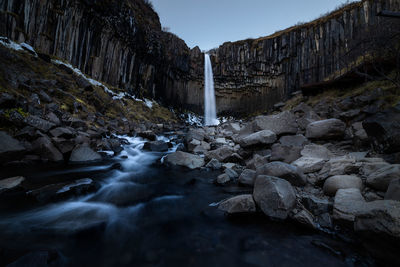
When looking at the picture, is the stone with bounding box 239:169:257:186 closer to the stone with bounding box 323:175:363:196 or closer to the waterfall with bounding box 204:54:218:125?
the stone with bounding box 323:175:363:196

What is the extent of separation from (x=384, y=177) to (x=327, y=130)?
12.0ft

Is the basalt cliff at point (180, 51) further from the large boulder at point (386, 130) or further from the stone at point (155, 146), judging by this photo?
the stone at point (155, 146)

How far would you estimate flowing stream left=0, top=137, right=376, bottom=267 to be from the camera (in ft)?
7.04

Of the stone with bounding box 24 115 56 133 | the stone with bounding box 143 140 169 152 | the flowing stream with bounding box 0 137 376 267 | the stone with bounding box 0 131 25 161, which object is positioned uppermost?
the stone with bounding box 24 115 56 133

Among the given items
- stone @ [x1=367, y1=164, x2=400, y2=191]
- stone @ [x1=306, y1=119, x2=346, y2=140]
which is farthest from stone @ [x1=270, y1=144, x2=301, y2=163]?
stone @ [x1=367, y1=164, x2=400, y2=191]

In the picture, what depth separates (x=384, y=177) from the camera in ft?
8.66

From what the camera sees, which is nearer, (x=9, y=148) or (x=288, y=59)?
(x=9, y=148)

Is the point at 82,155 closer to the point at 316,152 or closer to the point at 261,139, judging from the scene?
the point at 261,139

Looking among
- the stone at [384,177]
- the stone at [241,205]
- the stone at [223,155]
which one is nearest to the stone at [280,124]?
the stone at [223,155]

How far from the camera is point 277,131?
6.99 metres

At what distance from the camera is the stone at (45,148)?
5449 mm

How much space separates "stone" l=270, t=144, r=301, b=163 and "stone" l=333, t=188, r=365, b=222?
2.29 m

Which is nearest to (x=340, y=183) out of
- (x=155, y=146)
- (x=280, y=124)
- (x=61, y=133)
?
(x=280, y=124)

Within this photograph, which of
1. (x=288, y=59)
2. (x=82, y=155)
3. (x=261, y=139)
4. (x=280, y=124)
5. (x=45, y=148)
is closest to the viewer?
(x=45, y=148)
